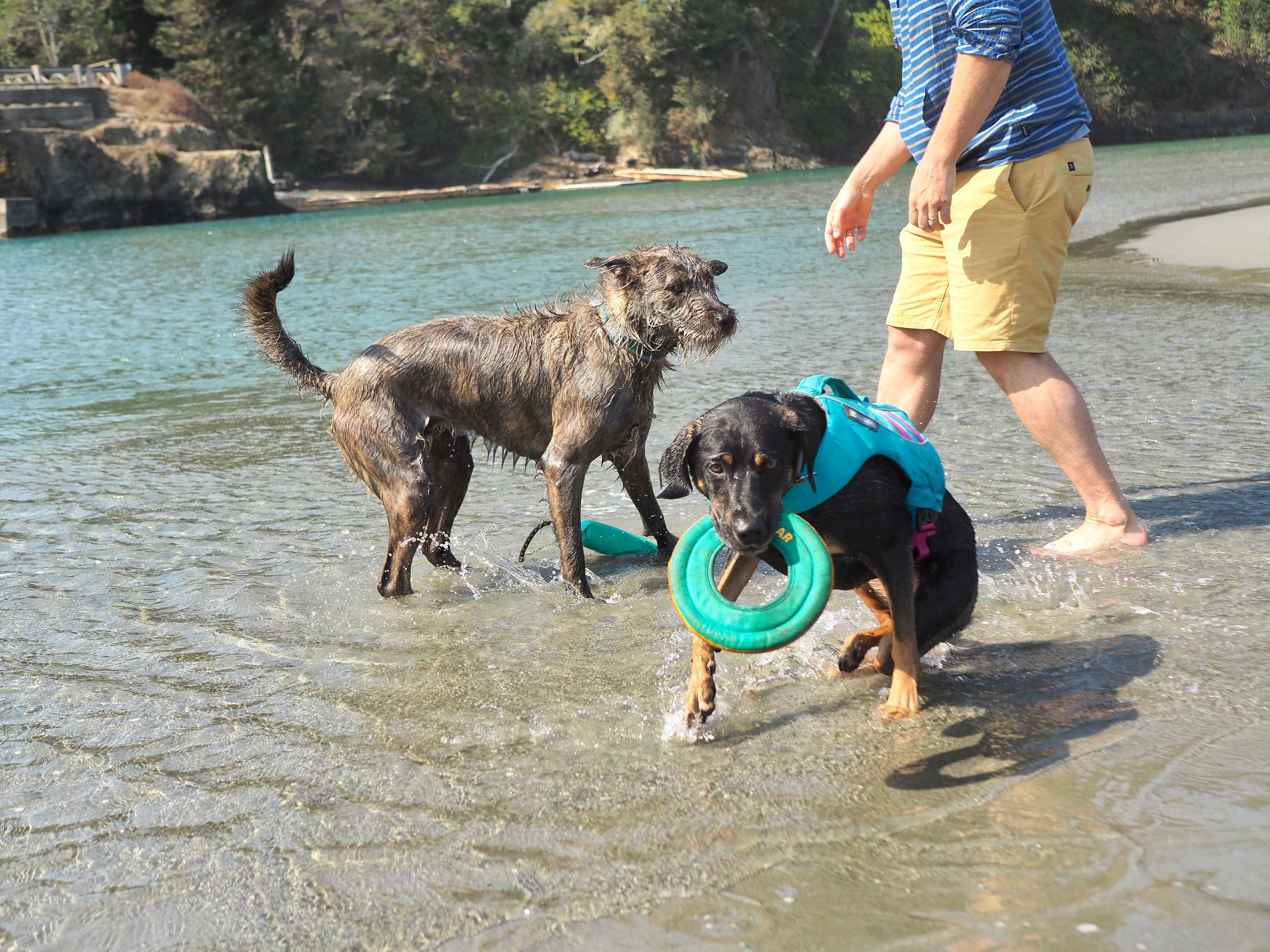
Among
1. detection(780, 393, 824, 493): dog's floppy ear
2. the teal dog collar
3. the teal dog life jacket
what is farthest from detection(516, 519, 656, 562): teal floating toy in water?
detection(780, 393, 824, 493): dog's floppy ear

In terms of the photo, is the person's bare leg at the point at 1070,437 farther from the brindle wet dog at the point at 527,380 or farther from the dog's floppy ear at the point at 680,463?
the dog's floppy ear at the point at 680,463

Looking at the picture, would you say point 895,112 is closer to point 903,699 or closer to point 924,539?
point 924,539

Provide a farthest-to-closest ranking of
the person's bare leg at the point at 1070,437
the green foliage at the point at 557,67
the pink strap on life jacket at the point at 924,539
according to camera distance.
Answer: the green foliage at the point at 557,67
the person's bare leg at the point at 1070,437
the pink strap on life jacket at the point at 924,539

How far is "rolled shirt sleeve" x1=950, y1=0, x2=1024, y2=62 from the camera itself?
4.19 meters

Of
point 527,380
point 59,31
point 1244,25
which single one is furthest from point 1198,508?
point 1244,25

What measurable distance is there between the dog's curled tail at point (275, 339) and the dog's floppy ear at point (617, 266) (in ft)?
4.53

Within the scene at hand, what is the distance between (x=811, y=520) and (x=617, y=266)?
1.90m

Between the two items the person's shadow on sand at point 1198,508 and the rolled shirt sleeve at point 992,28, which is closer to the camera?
the rolled shirt sleeve at point 992,28

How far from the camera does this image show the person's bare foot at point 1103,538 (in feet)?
16.0

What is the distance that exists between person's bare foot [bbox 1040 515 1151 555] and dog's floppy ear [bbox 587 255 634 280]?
229 centimetres

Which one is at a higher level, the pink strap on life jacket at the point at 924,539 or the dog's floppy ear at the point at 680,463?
the dog's floppy ear at the point at 680,463

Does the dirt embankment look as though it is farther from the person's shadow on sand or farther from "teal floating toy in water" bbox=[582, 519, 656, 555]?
the person's shadow on sand

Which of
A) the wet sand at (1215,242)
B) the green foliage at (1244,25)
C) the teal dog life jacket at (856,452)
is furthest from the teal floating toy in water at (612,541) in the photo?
the green foliage at (1244,25)

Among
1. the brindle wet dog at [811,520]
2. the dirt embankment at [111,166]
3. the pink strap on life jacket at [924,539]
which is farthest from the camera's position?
the dirt embankment at [111,166]
